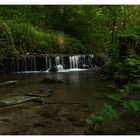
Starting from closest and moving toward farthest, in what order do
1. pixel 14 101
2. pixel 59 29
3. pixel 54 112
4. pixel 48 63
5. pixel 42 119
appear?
pixel 42 119
pixel 54 112
pixel 14 101
pixel 48 63
pixel 59 29

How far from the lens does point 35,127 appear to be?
2.72 m

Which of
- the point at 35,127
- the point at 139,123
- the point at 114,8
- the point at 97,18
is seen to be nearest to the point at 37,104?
the point at 35,127

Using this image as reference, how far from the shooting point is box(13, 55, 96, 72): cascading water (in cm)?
830

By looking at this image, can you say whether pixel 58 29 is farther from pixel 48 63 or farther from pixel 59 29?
pixel 48 63

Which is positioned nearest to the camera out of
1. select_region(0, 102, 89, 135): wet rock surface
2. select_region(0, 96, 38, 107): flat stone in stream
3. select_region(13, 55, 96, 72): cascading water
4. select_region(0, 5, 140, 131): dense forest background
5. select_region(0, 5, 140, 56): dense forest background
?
select_region(0, 102, 89, 135): wet rock surface

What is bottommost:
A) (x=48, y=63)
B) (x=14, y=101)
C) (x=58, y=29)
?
(x=48, y=63)

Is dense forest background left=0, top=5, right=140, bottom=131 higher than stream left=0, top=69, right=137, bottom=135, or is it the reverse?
dense forest background left=0, top=5, right=140, bottom=131

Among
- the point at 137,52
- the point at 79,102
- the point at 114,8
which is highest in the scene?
the point at 114,8

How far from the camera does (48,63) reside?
8.87m

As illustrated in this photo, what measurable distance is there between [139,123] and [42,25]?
29.6ft

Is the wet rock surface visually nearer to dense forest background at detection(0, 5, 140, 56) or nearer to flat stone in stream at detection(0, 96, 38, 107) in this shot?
flat stone in stream at detection(0, 96, 38, 107)

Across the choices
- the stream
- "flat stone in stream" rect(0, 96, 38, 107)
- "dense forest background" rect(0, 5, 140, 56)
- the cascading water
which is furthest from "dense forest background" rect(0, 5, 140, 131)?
"flat stone in stream" rect(0, 96, 38, 107)

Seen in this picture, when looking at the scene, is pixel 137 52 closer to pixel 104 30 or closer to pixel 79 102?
pixel 79 102

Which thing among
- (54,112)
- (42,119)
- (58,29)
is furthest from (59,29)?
(42,119)
